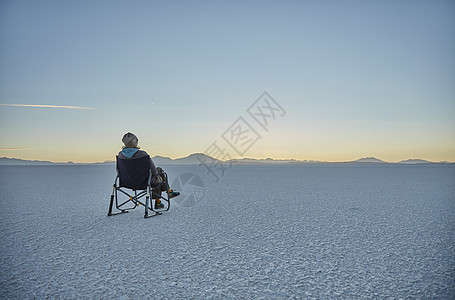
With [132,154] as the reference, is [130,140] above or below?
above

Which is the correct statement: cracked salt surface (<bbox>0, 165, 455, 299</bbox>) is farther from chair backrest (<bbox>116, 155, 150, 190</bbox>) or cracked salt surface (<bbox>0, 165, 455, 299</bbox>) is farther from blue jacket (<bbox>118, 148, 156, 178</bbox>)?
blue jacket (<bbox>118, 148, 156, 178</bbox>)

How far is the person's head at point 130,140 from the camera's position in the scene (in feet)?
20.1

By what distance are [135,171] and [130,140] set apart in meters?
0.56

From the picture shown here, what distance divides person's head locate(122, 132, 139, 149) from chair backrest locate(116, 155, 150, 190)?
0.29 metres

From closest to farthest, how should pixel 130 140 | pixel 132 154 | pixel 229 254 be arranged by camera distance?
pixel 229 254
pixel 132 154
pixel 130 140

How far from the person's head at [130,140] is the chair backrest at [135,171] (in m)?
0.29

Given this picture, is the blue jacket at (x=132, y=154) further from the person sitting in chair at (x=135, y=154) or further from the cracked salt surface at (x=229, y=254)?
the cracked salt surface at (x=229, y=254)

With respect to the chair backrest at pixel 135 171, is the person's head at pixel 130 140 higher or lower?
Answer: higher

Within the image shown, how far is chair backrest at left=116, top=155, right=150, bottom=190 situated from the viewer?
5.96m

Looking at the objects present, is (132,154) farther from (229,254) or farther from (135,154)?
(229,254)

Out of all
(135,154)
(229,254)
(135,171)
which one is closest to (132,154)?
(135,154)

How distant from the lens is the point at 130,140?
614 cm

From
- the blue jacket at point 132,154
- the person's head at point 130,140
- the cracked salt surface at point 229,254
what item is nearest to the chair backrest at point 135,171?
the blue jacket at point 132,154

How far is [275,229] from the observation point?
501 cm
